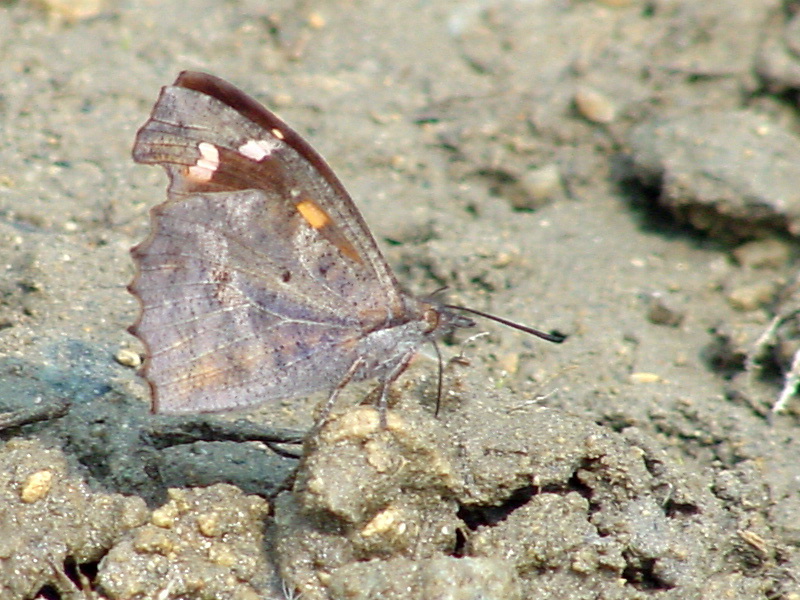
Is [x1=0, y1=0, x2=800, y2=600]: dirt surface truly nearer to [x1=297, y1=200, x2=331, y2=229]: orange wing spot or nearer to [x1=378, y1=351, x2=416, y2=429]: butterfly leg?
[x1=378, y1=351, x2=416, y2=429]: butterfly leg

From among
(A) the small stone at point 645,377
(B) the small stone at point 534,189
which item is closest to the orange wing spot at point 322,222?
(A) the small stone at point 645,377

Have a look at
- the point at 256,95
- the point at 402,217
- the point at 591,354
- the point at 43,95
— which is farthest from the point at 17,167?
the point at 591,354

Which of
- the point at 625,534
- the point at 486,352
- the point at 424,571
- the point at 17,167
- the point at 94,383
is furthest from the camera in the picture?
the point at 17,167

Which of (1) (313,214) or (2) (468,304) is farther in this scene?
(2) (468,304)

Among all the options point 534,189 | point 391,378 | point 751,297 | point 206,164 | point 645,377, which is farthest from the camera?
point 534,189

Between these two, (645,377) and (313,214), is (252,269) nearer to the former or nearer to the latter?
(313,214)

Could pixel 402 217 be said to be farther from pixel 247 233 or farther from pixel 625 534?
pixel 625 534

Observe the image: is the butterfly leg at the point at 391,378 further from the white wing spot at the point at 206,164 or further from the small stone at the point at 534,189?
the small stone at the point at 534,189

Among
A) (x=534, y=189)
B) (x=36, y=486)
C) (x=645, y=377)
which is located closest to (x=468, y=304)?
(x=645, y=377)
